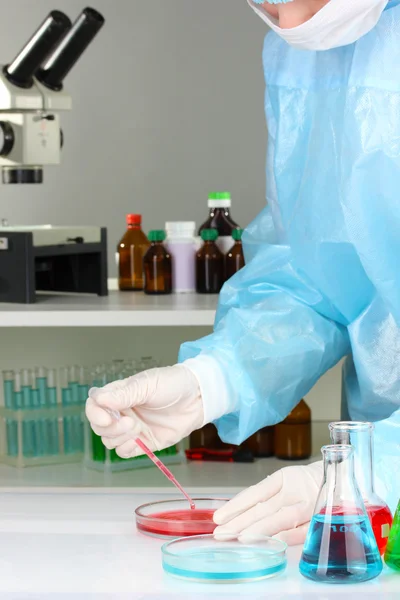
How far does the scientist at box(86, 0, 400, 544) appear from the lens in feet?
3.68

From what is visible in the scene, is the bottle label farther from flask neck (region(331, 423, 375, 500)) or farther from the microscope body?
flask neck (region(331, 423, 375, 500))

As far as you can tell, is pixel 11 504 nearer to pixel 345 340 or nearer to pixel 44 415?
pixel 345 340

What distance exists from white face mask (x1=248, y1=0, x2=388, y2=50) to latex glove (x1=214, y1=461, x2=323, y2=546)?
0.51 meters

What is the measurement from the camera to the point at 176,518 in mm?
1018

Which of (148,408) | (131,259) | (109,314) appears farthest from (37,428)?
(148,408)

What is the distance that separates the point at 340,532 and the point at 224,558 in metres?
0.14

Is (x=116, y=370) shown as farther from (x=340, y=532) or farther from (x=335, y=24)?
(x=340, y=532)

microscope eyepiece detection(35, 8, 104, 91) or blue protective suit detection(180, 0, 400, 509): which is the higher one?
microscope eyepiece detection(35, 8, 104, 91)

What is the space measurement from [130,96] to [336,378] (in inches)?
44.3

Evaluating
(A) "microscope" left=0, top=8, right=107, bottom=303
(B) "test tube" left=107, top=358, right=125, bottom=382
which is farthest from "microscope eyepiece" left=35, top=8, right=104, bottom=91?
(B) "test tube" left=107, top=358, right=125, bottom=382

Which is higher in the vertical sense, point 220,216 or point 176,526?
point 220,216

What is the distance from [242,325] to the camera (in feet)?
4.13

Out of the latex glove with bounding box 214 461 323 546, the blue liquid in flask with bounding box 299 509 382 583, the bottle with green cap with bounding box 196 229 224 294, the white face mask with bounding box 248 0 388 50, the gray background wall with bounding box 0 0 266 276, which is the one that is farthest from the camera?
the gray background wall with bounding box 0 0 266 276

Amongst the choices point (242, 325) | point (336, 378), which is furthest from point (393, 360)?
point (336, 378)
